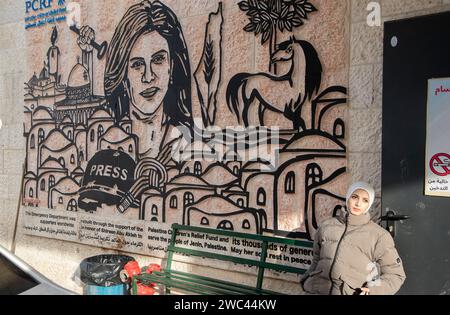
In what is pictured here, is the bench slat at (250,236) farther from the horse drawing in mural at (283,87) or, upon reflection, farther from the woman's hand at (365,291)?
the woman's hand at (365,291)

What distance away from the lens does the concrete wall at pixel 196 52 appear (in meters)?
3.66

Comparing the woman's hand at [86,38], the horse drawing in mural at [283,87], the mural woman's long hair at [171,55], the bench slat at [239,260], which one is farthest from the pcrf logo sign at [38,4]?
the bench slat at [239,260]

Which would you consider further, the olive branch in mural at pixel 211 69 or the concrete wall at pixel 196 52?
the olive branch in mural at pixel 211 69

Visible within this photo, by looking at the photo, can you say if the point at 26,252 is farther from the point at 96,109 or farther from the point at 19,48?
the point at 19,48

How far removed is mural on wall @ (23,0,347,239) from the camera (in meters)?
4.00

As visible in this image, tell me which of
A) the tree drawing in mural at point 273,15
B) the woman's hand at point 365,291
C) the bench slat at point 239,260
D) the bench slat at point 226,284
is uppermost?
the tree drawing in mural at point 273,15

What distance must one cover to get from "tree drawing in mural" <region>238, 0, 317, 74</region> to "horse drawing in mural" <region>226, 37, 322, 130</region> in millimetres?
129

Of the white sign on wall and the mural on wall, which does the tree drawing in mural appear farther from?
the white sign on wall

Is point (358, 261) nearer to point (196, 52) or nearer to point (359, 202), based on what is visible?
point (359, 202)

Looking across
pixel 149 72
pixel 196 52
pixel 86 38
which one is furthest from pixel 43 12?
pixel 196 52

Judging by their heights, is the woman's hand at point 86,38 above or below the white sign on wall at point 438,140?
above

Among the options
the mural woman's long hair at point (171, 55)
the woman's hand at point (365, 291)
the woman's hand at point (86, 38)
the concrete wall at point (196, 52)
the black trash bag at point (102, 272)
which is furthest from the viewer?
the woman's hand at point (86, 38)

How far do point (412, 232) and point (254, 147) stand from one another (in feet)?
5.15

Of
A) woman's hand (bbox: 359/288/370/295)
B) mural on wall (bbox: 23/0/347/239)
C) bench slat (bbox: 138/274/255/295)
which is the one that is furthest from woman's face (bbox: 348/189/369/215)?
bench slat (bbox: 138/274/255/295)
